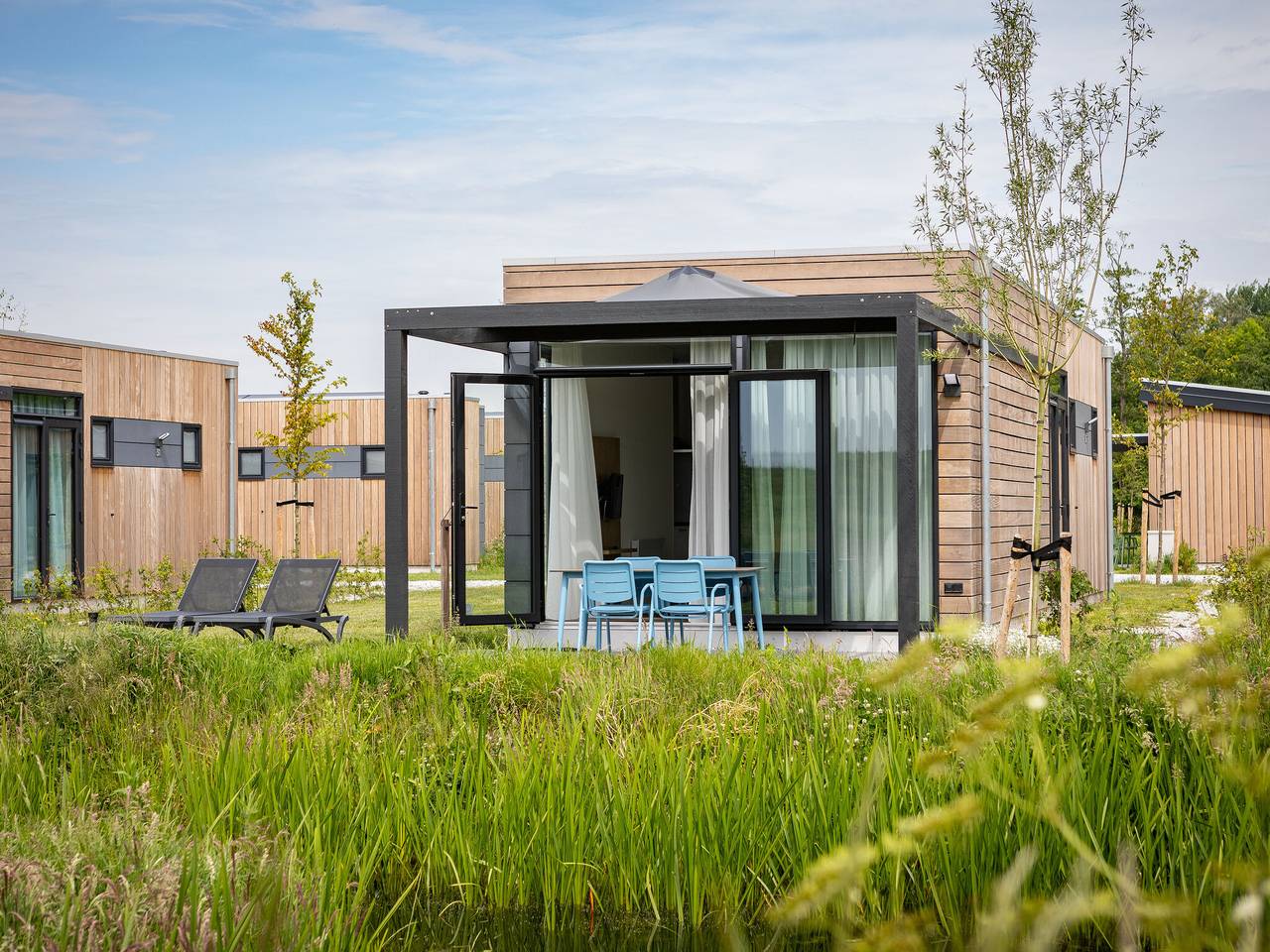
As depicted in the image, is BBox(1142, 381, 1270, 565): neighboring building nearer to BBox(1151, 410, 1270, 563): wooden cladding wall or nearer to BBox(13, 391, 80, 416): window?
BBox(1151, 410, 1270, 563): wooden cladding wall

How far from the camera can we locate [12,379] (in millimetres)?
14523

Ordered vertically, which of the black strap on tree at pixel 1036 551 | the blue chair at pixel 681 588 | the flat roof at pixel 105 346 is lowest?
the blue chair at pixel 681 588

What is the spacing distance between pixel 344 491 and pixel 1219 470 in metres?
14.3

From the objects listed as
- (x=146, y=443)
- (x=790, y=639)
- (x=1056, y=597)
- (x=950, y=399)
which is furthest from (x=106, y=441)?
(x=1056, y=597)

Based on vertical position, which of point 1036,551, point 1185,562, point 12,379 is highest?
point 12,379

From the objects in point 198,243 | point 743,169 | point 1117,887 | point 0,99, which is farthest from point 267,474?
point 1117,887

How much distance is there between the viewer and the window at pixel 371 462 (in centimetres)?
2267

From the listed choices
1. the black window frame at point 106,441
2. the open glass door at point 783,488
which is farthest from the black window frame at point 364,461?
the open glass door at point 783,488

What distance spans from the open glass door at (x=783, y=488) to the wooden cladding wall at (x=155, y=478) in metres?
9.47

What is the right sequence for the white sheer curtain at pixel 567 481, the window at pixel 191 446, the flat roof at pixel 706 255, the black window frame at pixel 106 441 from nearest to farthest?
1. the white sheer curtain at pixel 567 481
2. the flat roof at pixel 706 255
3. the black window frame at pixel 106 441
4. the window at pixel 191 446

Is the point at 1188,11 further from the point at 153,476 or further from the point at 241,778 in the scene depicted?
the point at 241,778

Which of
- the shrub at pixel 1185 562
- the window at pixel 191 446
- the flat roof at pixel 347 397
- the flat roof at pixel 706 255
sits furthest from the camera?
the flat roof at pixel 347 397

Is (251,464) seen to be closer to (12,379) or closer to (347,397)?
(347,397)

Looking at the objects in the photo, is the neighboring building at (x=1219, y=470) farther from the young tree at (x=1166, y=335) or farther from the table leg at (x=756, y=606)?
the table leg at (x=756, y=606)
